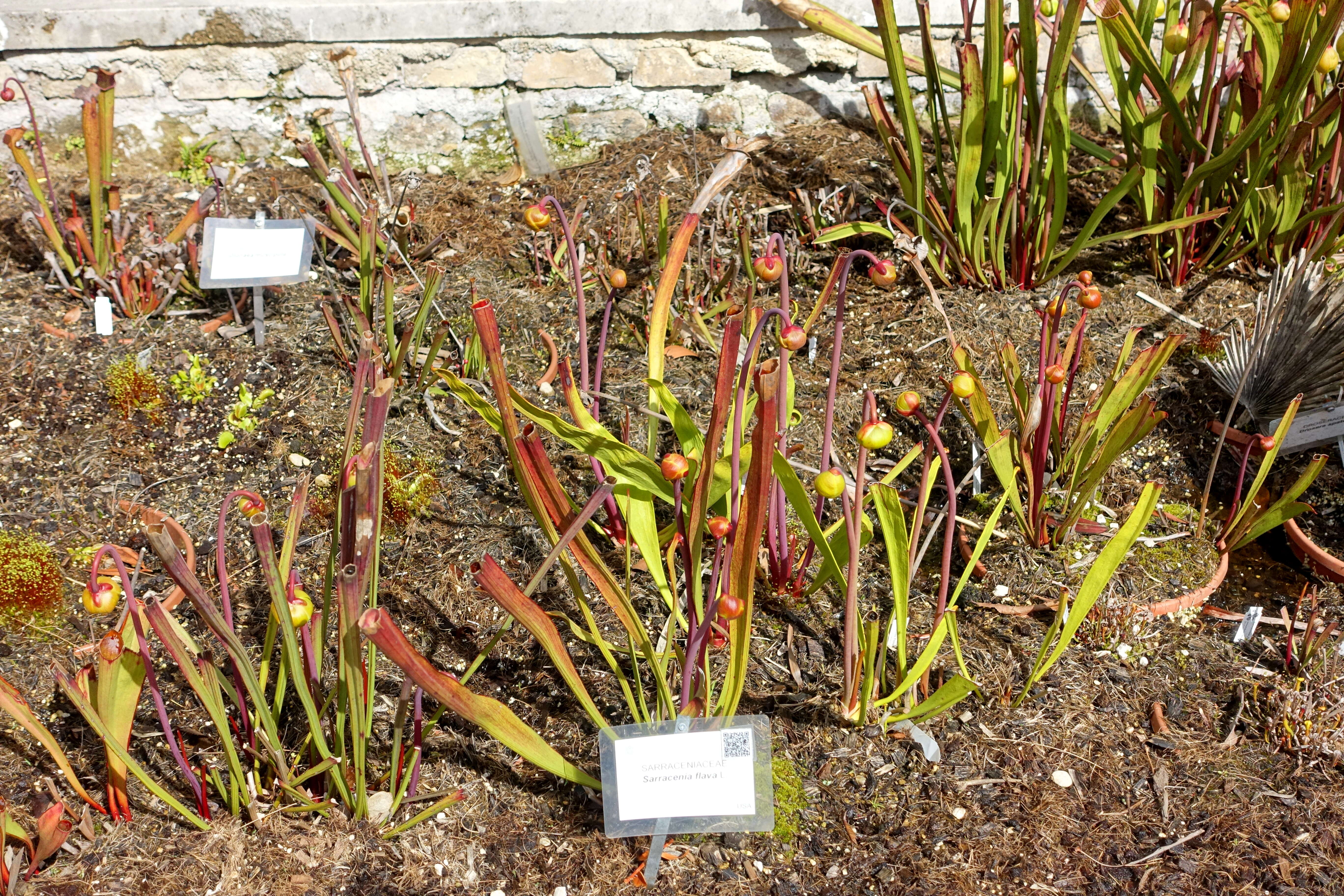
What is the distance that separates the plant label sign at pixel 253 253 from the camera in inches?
101

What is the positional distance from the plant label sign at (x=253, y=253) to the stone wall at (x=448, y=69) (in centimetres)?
92

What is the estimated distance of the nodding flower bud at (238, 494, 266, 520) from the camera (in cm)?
129

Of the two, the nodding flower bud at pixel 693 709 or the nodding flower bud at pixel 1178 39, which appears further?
the nodding flower bud at pixel 1178 39

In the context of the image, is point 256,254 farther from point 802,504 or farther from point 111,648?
point 802,504

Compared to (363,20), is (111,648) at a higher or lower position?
lower

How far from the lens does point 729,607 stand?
1.33 meters

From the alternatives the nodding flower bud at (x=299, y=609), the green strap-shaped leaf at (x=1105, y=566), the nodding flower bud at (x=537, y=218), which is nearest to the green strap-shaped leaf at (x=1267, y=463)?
the green strap-shaped leaf at (x=1105, y=566)

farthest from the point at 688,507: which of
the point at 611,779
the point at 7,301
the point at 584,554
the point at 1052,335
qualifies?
the point at 7,301

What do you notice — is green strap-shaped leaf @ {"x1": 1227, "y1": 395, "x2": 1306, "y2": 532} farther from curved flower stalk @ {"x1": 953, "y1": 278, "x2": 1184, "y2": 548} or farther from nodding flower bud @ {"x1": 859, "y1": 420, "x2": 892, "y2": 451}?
nodding flower bud @ {"x1": 859, "y1": 420, "x2": 892, "y2": 451}

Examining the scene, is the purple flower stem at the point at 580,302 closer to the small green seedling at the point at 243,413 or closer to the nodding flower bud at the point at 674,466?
the nodding flower bud at the point at 674,466

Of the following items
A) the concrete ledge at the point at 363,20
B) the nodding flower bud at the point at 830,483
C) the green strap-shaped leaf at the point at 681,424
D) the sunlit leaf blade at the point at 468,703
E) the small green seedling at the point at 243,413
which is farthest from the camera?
the concrete ledge at the point at 363,20

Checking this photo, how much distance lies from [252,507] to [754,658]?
3.19ft

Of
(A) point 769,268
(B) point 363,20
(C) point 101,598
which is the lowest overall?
(C) point 101,598

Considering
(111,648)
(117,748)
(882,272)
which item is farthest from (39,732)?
(882,272)
